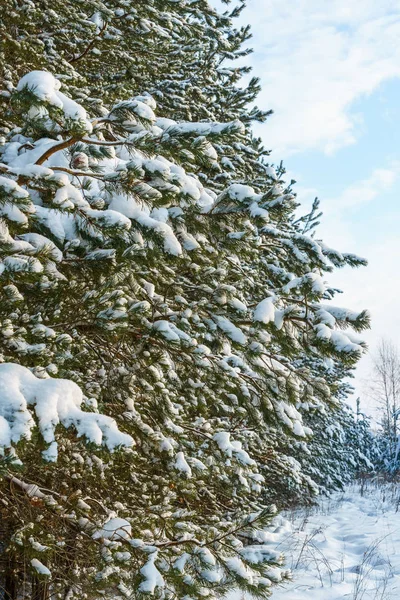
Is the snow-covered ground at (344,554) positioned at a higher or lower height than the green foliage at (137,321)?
lower

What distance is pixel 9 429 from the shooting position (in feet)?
5.67

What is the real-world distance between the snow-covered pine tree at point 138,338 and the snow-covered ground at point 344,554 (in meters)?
1.15

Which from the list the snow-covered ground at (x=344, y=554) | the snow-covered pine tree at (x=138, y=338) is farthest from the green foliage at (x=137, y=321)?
the snow-covered ground at (x=344, y=554)

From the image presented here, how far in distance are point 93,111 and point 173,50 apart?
2937mm

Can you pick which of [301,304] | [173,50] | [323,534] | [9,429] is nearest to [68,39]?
[173,50]

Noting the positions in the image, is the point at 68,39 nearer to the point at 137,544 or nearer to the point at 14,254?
the point at 14,254

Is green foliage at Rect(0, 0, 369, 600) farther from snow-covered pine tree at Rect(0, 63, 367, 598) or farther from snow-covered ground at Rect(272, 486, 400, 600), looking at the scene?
snow-covered ground at Rect(272, 486, 400, 600)

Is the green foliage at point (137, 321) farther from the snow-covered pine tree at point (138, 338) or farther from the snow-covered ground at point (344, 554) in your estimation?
the snow-covered ground at point (344, 554)

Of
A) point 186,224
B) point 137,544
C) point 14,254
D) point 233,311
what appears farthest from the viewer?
point 233,311

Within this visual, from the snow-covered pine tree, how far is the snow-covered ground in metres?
1.15

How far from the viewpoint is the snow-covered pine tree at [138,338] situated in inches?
88.0

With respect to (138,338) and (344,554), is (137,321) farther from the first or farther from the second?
(344,554)

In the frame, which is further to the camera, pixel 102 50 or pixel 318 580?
pixel 318 580

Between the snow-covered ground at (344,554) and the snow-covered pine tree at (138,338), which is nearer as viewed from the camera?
the snow-covered pine tree at (138,338)
